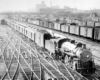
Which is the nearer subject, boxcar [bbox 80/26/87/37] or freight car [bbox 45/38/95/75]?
freight car [bbox 45/38/95/75]

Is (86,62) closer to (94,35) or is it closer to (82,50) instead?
(82,50)

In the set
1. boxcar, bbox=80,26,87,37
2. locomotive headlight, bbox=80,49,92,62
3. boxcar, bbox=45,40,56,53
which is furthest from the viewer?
boxcar, bbox=80,26,87,37

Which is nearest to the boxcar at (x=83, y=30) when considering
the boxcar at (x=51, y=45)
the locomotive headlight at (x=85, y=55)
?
the boxcar at (x=51, y=45)

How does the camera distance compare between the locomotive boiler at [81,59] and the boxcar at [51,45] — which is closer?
the locomotive boiler at [81,59]

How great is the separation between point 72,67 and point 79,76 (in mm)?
1999

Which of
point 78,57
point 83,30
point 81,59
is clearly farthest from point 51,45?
point 83,30

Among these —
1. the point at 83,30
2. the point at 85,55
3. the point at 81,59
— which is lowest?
the point at 81,59

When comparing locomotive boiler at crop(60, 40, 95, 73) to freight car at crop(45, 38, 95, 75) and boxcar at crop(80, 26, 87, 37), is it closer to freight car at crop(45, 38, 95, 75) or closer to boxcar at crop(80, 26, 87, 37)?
freight car at crop(45, 38, 95, 75)

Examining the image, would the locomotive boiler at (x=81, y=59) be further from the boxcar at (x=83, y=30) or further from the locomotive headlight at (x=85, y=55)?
the boxcar at (x=83, y=30)

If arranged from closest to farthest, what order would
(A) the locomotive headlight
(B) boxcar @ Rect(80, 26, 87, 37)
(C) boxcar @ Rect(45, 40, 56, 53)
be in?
(A) the locomotive headlight, (C) boxcar @ Rect(45, 40, 56, 53), (B) boxcar @ Rect(80, 26, 87, 37)

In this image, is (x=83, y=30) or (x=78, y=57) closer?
(x=78, y=57)

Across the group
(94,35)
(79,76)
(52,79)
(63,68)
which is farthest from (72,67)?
(94,35)

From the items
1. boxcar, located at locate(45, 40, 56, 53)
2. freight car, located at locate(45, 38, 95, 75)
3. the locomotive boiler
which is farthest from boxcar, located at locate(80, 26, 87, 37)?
the locomotive boiler

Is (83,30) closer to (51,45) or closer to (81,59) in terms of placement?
(51,45)
